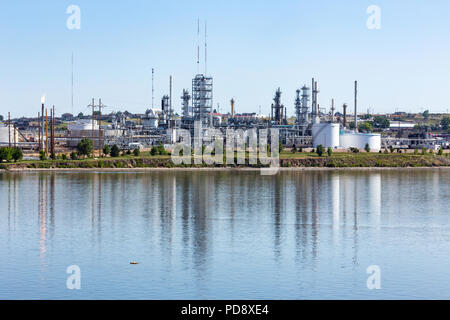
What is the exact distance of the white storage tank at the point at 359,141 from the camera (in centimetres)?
15338

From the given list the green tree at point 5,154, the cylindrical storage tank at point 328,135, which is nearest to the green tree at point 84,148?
the green tree at point 5,154

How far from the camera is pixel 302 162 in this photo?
5069 inches

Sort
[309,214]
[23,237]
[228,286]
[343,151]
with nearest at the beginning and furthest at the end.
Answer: [228,286], [23,237], [309,214], [343,151]

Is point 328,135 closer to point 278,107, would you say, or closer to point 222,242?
point 278,107

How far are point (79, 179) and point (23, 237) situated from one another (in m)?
49.8

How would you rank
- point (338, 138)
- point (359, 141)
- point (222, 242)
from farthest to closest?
point (359, 141) → point (338, 138) → point (222, 242)

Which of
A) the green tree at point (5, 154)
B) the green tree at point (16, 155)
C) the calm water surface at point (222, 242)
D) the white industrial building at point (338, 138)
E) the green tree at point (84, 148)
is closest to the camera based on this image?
the calm water surface at point (222, 242)

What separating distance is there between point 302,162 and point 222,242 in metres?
87.1

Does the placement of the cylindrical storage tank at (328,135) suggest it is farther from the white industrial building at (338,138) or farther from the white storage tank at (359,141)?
the white storage tank at (359,141)

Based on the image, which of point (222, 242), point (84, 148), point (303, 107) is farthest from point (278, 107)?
point (222, 242)

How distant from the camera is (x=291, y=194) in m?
74.4

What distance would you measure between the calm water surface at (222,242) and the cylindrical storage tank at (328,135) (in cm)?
7075
